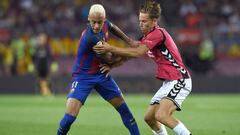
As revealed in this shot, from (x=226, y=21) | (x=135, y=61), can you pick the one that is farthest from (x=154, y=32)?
(x=226, y=21)

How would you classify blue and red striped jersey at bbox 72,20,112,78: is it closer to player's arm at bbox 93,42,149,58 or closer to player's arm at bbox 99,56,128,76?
player's arm at bbox 99,56,128,76

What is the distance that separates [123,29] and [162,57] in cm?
1812

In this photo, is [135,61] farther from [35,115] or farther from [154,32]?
[154,32]

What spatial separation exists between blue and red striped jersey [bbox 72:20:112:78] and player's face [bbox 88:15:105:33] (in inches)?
4.6

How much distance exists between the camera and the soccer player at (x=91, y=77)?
10250 mm

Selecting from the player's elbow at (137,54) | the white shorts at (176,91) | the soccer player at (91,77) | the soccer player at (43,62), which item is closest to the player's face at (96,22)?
the soccer player at (91,77)

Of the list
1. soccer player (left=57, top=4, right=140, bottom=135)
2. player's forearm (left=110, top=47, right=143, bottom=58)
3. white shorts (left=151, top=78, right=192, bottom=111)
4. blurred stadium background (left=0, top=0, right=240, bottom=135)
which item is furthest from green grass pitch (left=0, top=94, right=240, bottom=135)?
blurred stadium background (left=0, top=0, right=240, bottom=135)

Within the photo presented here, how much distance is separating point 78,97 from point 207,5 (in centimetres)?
2120

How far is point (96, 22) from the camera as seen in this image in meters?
10.2

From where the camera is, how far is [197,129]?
13.6 meters

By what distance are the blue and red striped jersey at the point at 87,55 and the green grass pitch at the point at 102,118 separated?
2496 mm

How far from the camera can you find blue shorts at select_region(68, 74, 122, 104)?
10.5 m

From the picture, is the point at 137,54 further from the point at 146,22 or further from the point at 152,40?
the point at 146,22

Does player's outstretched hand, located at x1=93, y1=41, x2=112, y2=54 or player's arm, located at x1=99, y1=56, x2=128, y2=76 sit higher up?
player's outstretched hand, located at x1=93, y1=41, x2=112, y2=54
